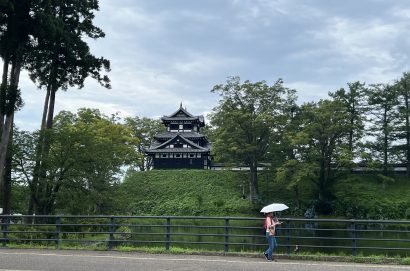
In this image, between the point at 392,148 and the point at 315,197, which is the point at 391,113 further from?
the point at 315,197

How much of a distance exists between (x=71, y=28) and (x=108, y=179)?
11.5 meters

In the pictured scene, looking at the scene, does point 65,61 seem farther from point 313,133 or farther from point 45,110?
point 313,133

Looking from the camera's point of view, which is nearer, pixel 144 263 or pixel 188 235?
pixel 144 263

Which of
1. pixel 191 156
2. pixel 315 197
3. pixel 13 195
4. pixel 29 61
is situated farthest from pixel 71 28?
pixel 191 156

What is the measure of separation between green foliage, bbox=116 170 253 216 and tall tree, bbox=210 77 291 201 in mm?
3295

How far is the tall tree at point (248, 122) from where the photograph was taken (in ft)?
169

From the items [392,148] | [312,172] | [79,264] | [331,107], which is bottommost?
[79,264]

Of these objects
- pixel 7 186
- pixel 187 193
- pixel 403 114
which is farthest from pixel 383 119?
pixel 7 186

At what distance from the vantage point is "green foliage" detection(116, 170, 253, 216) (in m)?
48.3

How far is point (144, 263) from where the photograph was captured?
10875 millimetres

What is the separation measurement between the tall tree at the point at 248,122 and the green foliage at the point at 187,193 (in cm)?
330

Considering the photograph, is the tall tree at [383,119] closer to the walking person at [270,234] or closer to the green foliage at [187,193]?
the green foliage at [187,193]

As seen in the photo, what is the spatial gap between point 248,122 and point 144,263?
41106 millimetres

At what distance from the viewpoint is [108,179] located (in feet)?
102
